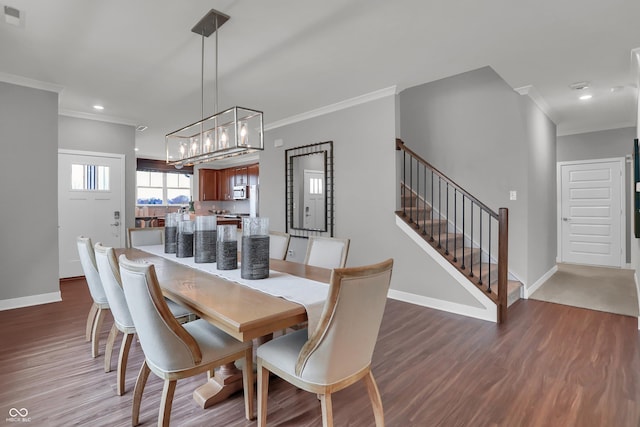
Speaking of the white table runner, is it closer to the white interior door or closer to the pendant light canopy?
the pendant light canopy

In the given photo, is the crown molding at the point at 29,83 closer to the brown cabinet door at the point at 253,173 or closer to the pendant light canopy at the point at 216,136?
the pendant light canopy at the point at 216,136

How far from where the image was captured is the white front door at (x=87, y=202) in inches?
190

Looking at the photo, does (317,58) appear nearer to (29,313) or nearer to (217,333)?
(217,333)

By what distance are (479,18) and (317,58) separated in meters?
1.38

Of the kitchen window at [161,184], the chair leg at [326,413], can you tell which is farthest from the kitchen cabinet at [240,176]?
the chair leg at [326,413]

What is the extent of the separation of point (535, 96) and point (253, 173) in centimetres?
595

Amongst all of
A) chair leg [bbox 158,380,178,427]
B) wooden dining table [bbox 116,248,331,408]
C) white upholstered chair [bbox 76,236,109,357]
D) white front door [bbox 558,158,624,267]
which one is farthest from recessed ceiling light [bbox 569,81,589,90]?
white upholstered chair [bbox 76,236,109,357]

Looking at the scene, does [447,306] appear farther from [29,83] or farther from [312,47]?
[29,83]

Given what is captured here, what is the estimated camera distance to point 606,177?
19.4 ft

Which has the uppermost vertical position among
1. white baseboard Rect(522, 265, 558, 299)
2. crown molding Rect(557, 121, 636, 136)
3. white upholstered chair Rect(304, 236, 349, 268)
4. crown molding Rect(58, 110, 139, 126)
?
crown molding Rect(557, 121, 636, 136)

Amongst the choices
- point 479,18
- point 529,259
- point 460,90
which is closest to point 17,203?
point 479,18

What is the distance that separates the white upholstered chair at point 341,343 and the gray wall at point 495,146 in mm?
3376

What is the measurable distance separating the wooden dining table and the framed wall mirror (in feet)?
7.65

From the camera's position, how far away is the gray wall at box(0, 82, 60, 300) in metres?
3.64
